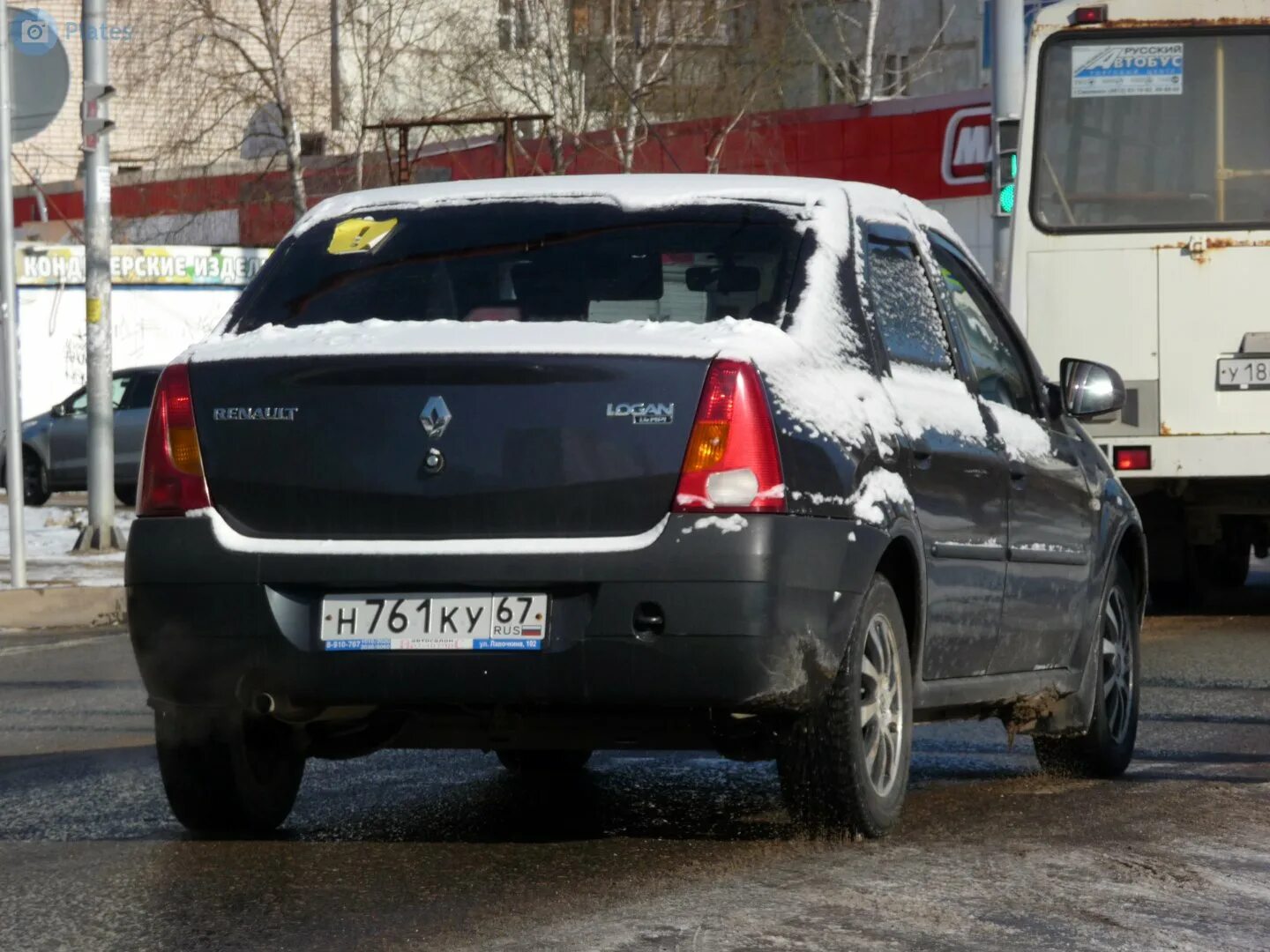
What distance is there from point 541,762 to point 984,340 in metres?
1.80

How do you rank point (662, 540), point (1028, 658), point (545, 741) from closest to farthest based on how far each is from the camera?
point (662, 540)
point (545, 741)
point (1028, 658)

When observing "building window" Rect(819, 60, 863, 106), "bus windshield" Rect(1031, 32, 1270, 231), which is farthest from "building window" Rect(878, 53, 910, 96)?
"bus windshield" Rect(1031, 32, 1270, 231)

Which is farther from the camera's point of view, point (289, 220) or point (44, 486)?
point (289, 220)

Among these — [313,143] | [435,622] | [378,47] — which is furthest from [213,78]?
[435,622]

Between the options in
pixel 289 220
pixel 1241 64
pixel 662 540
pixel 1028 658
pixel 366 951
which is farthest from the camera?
pixel 289 220

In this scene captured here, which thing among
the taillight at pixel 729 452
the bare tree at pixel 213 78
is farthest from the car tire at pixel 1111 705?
the bare tree at pixel 213 78

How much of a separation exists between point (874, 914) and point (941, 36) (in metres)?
48.5

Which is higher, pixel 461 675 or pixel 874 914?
pixel 461 675

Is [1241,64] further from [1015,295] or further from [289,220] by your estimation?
[289,220]

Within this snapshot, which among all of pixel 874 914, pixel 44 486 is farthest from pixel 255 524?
pixel 44 486

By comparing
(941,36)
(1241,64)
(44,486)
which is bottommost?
(44,486)

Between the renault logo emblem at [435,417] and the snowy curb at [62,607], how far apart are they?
9.18 meters

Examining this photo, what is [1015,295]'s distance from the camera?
13891 millimetres

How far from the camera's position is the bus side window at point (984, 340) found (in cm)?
689
